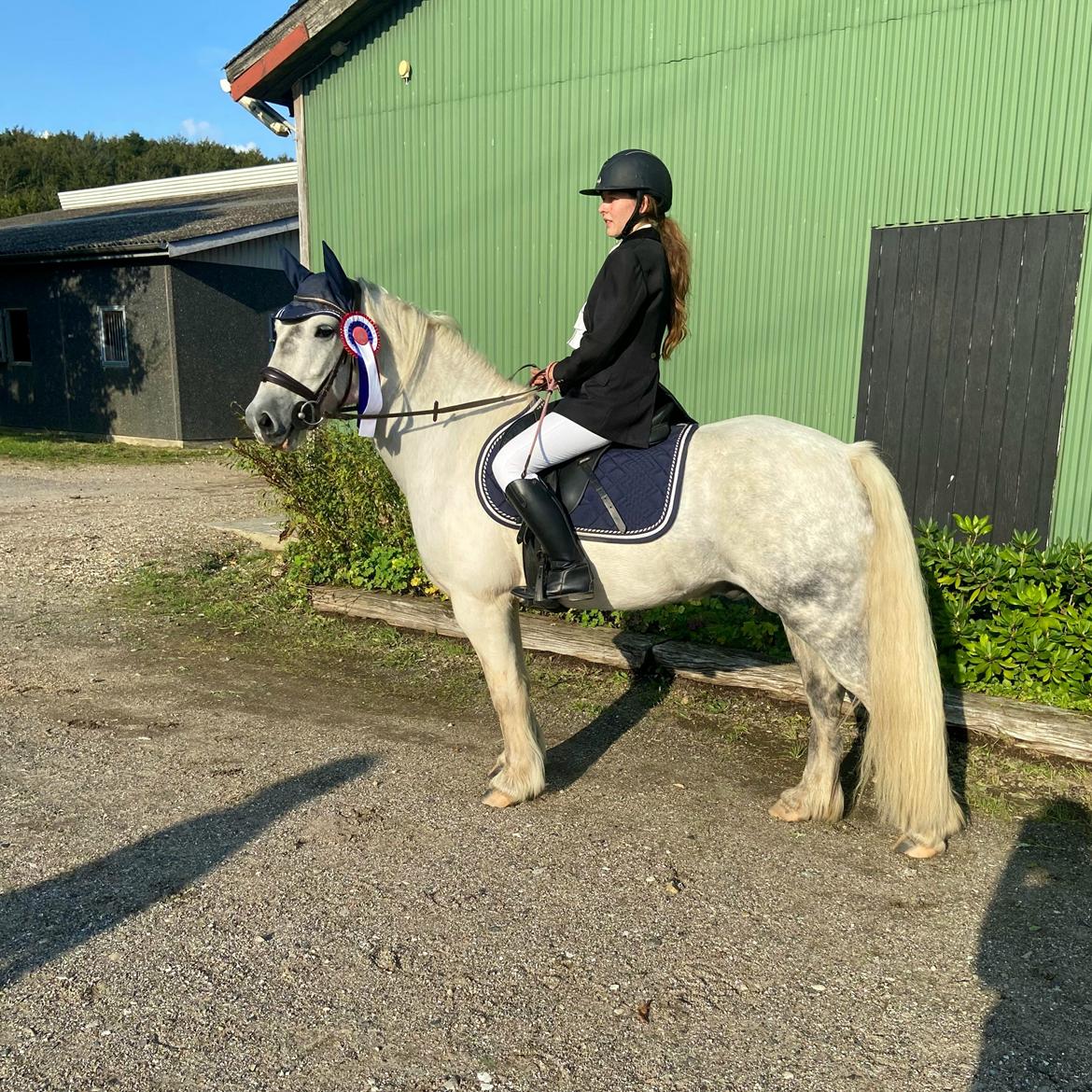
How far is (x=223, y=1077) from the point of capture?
250 cm

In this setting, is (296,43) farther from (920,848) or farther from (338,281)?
(920,848)

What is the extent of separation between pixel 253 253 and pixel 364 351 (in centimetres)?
1612

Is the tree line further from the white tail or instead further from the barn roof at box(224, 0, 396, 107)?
the white tail

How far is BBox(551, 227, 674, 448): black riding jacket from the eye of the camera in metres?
3.63

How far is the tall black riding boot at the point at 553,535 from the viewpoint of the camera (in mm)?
3756

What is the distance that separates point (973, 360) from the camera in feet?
21.8

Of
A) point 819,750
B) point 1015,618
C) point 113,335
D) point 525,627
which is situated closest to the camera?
point 819,750

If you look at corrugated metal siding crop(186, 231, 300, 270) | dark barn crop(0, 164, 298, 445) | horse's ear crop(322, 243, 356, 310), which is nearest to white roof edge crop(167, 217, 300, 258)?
dark barn crop(0, 164, 298, 445)

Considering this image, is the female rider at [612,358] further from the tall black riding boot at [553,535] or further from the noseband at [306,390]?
the noseband at [306,390]

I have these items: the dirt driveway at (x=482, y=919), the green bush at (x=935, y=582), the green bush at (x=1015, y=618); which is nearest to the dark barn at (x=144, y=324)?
the green bush at (x=935, y=582)

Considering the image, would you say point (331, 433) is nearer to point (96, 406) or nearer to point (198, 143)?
point (96, 406)

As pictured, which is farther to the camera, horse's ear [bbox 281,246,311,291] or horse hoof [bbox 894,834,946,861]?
horse's ear [bbox 281,246,311,291]

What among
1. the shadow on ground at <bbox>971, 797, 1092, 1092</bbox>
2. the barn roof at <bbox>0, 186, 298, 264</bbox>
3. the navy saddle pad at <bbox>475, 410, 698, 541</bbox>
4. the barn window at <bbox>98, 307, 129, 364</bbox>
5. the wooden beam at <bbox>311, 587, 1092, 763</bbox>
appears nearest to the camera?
the shadow on ground at <bbox>971, 797, 1092, 1092</bbox>

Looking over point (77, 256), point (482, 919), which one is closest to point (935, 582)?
point (482, 919)
